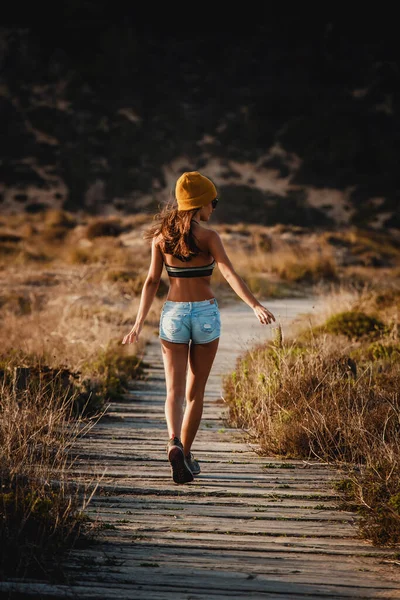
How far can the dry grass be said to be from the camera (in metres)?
4.91

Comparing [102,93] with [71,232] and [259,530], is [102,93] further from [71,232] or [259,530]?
[259,530]

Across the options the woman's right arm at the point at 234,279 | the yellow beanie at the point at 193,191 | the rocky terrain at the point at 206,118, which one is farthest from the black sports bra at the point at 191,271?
the rocky terrain at the point at 206,118

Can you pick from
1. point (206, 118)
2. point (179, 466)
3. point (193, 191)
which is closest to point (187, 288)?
point (193, 191)

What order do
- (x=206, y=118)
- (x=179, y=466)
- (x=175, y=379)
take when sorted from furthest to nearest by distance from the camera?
(x=206, y=118), (x=175, y=379), (x=179, y=466)

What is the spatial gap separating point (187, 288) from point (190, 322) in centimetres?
23

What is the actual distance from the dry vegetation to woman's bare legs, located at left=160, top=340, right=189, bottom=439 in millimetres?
683

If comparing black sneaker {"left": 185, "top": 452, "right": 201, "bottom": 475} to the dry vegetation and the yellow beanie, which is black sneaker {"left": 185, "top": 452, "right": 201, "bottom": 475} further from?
the yellow beanie

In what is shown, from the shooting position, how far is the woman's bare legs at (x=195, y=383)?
18.5 ft

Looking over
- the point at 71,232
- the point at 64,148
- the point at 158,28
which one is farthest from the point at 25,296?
the point at 158,28

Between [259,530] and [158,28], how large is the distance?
237ft

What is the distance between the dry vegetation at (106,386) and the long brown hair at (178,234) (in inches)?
55.3

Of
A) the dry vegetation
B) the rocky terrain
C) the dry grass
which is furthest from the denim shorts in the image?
the rocky terrain

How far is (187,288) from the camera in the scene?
550cm

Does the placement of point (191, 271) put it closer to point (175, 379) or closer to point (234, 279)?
point (234, 279)
